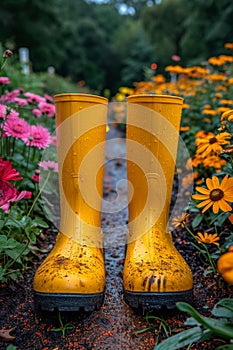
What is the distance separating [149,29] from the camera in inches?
603

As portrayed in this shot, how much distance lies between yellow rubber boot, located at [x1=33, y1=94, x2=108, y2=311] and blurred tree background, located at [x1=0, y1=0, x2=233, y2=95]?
5.43 meters

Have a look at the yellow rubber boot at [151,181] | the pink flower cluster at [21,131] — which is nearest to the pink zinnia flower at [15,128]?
the pink flower cluster at [21,131]

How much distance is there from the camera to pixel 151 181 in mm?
910

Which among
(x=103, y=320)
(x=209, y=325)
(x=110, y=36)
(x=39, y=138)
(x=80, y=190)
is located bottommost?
(x=103, y=320)

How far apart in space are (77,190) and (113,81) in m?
18.6

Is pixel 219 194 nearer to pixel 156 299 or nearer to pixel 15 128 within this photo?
pixel 156 299

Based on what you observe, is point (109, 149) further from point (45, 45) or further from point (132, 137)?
point (45, 45)

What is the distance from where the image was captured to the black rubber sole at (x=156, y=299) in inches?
29.5

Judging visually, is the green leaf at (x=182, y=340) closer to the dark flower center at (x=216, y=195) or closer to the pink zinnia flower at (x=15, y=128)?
the dark flower center at (x=216, y=195)

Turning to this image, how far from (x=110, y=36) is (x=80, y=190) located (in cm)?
2160

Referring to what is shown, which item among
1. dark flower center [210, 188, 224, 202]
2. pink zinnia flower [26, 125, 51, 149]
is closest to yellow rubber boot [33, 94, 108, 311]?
pink zinnia flower [26, 125, 51, 149]

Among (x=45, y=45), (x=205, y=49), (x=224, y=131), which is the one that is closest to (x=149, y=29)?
(x=45, y=45)

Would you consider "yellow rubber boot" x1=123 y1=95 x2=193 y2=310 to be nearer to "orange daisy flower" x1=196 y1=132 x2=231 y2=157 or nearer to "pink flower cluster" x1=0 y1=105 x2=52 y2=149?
"orange daisy flower" x1=196 y1=132 x2=231 y2=157

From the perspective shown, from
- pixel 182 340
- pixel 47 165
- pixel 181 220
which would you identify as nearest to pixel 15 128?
pixel 47 165
